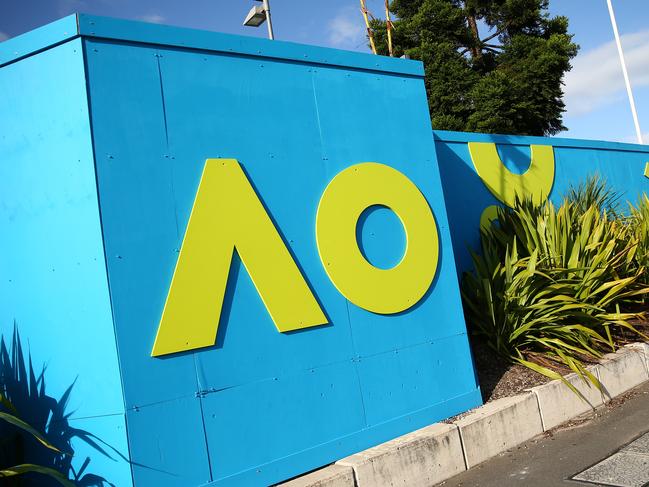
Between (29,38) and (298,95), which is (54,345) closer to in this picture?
(29,38)

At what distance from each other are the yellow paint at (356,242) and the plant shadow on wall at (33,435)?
2078 mm

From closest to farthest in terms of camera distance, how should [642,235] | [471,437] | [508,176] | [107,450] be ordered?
[107,450], [471,437], [642,235], [508,176]

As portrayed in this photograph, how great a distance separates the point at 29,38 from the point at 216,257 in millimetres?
1852

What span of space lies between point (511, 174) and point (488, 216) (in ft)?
3.12

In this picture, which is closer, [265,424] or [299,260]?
[265,424]

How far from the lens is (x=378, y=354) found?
4.99 m

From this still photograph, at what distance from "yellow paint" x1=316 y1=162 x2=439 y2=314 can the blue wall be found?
134cm

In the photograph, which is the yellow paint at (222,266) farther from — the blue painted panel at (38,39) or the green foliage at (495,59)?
the green foliage at (495,59)

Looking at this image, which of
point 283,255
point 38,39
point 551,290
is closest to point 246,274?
point 283,255

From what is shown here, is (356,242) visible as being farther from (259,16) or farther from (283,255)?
(259,16)

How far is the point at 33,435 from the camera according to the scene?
4.01 meters

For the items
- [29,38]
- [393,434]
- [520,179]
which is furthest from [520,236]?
[29,38]

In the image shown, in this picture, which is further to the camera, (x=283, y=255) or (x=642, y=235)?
(x=642, y=235)

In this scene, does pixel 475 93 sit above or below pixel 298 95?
above
